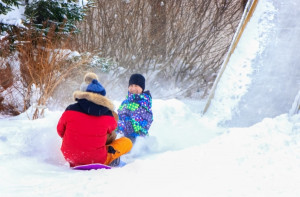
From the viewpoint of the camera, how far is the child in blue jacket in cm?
516

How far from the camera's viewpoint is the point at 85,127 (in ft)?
13.1

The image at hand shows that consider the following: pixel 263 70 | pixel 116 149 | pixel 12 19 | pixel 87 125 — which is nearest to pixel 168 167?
pixel 116 149

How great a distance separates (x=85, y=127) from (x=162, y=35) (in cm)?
872

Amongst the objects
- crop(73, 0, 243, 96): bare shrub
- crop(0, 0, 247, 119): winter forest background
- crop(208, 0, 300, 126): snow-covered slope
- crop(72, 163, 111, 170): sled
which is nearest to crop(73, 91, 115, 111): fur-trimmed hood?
crop(72, 163, 111, 170): sled

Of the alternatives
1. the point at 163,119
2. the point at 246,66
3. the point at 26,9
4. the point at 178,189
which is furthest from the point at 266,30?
the point at 178,189

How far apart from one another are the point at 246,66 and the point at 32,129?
12.3 ft

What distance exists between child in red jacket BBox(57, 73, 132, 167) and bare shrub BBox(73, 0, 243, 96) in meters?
8.13

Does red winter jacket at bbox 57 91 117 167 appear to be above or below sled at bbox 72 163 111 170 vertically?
above

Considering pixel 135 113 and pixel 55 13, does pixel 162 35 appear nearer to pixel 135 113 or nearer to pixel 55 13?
pixel 55 13

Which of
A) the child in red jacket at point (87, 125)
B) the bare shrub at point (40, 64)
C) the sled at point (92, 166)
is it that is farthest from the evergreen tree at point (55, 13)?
the sled at point (92, 166)

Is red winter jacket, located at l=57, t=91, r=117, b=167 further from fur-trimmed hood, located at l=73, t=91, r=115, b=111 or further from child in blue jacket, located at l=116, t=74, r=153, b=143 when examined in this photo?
child in blue jacket, located at l=116, t=74, r=153, b=143

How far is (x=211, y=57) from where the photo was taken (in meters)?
12.7

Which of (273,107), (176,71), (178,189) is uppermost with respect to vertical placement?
(178,189)

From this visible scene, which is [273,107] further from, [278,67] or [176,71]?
[176,71]
